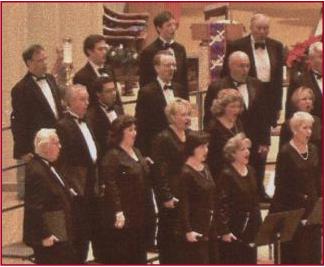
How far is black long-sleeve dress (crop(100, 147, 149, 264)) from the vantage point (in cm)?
898

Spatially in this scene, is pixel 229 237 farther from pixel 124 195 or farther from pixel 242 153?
pixel 124 195

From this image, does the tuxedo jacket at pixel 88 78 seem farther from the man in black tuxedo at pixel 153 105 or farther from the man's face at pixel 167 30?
the man's face at pixel 167 30

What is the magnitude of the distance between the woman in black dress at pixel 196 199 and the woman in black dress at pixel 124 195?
0.38m

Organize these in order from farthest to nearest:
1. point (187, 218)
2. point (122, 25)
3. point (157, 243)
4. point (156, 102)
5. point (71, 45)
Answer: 1. point (122, 25)
2. point (71, 45)
3. point (156, 102)
4. point (157, 243)
5. point (187, 218)

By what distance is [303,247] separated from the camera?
9.77 metres

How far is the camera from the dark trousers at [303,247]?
32.0ft

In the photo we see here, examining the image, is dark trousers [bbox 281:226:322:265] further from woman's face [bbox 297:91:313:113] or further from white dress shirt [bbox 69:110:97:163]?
white dress shirt [bbox 69:110:97:163]

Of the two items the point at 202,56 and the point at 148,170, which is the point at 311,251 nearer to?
the point at 148,170

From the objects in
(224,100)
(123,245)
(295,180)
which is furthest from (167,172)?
(295,180)

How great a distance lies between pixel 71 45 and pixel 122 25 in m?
5.86

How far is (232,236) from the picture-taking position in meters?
9.13

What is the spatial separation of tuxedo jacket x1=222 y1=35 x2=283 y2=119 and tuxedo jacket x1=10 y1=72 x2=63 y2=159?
1.95 meters

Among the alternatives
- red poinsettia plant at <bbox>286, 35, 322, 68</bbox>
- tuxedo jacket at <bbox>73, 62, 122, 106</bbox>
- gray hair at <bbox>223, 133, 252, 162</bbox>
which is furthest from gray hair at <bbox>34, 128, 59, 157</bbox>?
red poinsettia plant at <bbox>286, 35, 322, 68</bbox>

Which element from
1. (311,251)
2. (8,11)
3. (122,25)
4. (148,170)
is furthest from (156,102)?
(122,25)
